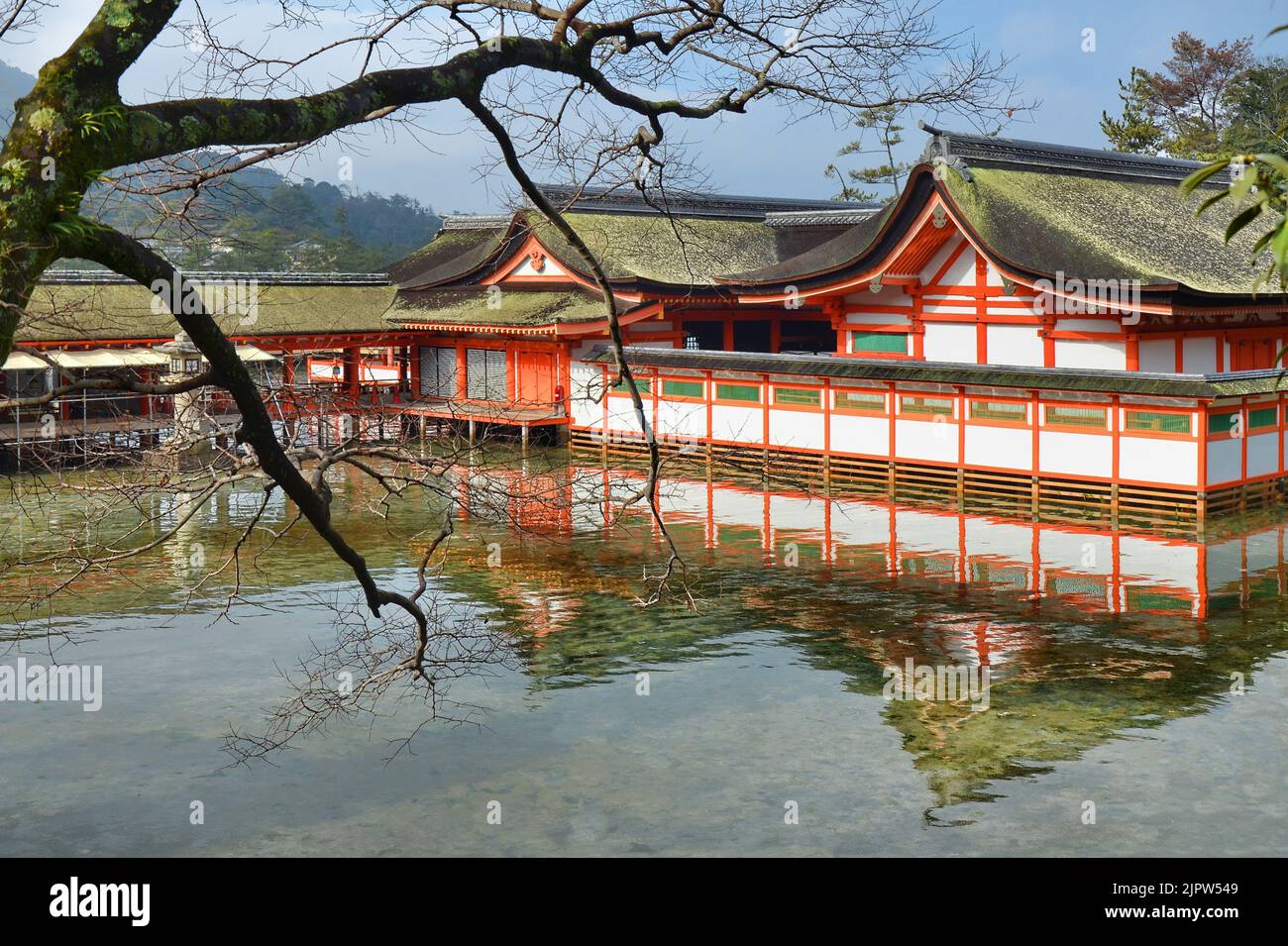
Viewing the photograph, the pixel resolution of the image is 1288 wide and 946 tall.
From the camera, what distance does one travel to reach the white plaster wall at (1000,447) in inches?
888

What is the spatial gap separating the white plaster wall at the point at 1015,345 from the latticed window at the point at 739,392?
4.41m

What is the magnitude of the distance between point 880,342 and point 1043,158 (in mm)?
4861

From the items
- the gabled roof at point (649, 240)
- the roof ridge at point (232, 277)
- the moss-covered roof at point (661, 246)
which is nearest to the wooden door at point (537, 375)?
the gabled roof at point (649, 240)

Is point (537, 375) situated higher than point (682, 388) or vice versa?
point (537, 375)

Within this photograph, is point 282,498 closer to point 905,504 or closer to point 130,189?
point 905,504

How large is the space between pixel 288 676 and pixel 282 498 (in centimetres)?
1249

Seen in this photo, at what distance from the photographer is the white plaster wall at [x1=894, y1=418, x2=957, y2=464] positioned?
23.7 m

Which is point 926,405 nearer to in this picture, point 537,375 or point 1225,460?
point 1225,460

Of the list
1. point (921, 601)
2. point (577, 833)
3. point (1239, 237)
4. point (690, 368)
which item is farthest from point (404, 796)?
point (1239, 237)

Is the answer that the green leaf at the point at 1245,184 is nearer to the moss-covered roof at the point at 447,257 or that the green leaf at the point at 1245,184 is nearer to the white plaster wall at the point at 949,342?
the white plaster wall at the point at 949,342

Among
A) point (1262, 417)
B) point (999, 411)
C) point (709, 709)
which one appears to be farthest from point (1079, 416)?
point (709, 709)

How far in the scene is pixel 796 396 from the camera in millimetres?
A: 26250

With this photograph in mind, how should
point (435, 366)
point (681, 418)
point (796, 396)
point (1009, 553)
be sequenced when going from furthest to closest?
point (435, 366)
point (681, 418)
point (796, 396)
point (1009, 553)

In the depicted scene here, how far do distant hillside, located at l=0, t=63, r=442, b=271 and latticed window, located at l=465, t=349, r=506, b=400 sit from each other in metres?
5.05
